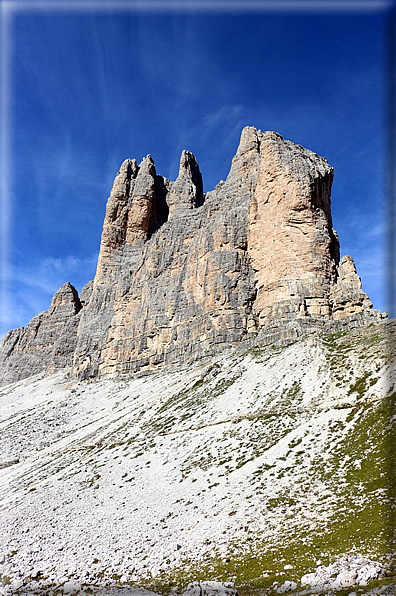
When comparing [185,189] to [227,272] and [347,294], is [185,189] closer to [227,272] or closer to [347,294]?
[227,272]

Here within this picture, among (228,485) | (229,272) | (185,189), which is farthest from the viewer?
(185,189)

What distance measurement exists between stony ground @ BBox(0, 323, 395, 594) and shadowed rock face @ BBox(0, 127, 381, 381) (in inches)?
496

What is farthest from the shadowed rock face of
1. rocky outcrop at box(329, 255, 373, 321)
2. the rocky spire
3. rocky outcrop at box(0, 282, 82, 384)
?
rocky outcrop at box(0, 282, 82, 384)

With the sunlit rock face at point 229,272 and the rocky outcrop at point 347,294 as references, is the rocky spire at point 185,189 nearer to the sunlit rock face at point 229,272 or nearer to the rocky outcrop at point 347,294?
the sunlit rock face at point 229,272

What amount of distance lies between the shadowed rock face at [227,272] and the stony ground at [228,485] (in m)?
12.6

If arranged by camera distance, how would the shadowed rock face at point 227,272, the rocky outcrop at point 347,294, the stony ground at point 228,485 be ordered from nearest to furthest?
the stony ground at point 228,485 < the rocky outcrop at point 347,294 < the shadowed rock face at point 227,272

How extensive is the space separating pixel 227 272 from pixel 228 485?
168 ft

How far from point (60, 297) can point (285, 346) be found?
292 ft

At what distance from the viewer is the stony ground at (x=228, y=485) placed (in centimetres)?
1513

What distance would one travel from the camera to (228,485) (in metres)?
24.5

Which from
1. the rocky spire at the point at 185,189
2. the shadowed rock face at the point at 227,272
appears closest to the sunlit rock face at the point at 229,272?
the shadowed rock face at the point at 227,272

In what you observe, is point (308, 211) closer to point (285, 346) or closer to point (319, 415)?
point (285, 346)

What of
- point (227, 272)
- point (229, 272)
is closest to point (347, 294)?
point (229, 272)

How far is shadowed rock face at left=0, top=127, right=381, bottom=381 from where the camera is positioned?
60531 millimetres
